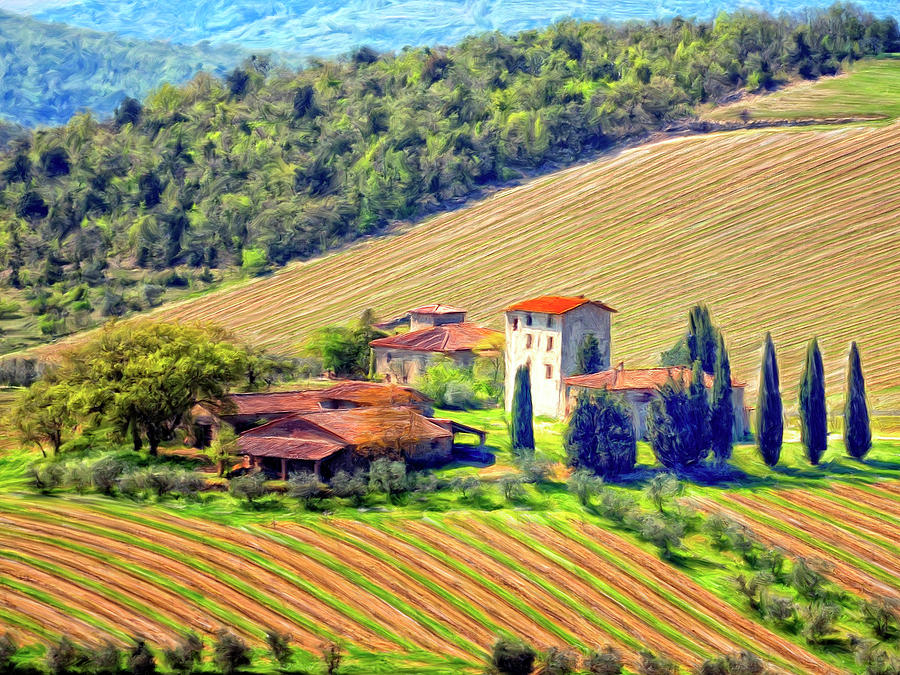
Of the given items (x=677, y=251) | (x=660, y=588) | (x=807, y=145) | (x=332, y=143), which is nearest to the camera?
(x=660, y=588)

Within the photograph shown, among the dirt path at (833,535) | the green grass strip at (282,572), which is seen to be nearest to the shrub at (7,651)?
the green grass strip at (282,572)

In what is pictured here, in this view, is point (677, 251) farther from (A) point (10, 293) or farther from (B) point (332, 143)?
(A) point (10, 293)

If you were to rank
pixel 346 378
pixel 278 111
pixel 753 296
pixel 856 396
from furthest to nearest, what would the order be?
pixel 278 111, pixel 753 296, pixel 346 378, pixel 856 396

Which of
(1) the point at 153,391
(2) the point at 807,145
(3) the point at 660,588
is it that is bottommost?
(3) the point at 660,588

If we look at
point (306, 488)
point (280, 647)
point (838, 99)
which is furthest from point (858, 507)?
point (838, 99)

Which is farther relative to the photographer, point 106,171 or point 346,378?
point 106,171

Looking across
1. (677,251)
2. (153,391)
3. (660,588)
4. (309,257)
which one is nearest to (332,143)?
(309,257)

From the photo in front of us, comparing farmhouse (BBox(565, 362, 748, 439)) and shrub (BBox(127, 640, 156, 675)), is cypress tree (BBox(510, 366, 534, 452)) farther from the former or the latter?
shrub (BBox(127, 640, 156, 675))
